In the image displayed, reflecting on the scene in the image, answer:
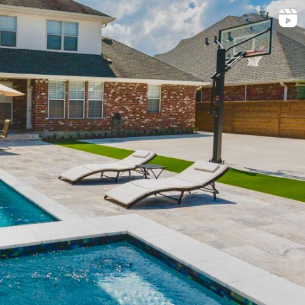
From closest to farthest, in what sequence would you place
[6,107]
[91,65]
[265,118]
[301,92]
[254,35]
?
[254,35] < [6,107] < [91,65] < [265,118] < [301,92]

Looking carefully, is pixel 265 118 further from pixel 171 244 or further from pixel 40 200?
pixel 171 244

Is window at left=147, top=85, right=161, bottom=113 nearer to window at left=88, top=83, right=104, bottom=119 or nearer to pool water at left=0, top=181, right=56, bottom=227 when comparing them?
window at left=88, top=83, right=104, bottom=119

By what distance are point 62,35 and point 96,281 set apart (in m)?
22.3

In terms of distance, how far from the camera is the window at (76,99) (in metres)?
25.0

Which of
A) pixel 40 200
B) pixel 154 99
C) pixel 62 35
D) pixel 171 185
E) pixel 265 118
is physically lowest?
pixel 40 200

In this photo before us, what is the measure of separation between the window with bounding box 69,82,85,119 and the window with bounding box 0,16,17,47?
12.4 ft

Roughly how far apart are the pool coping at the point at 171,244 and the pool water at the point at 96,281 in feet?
0.65

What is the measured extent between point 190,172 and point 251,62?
39.5 ft

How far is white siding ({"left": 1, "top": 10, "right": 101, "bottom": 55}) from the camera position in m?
24.7

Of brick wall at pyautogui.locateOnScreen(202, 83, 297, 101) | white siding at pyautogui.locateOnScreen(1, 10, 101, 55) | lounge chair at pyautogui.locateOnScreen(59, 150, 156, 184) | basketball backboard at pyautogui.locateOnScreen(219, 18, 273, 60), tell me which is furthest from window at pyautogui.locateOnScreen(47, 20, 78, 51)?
lounge chair at pyautogui.locateOnScreen(59, 150, 156, 184)

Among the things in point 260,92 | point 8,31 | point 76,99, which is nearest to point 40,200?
point 76,99

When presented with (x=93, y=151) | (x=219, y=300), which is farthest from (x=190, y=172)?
(x=93, y=151)

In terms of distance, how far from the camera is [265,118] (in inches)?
1096

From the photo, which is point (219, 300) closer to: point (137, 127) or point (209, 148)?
point (209, 148)
